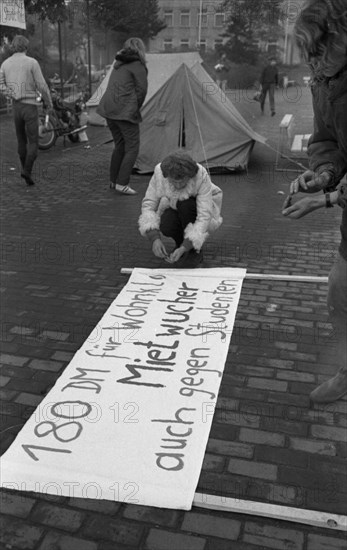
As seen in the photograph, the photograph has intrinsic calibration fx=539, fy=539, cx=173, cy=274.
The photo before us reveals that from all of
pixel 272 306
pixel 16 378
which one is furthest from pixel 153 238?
pixel 16 378

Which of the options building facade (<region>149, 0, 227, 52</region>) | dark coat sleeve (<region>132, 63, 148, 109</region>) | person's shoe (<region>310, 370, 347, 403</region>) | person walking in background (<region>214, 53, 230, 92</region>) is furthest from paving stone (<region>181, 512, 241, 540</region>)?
person walking in background (<region>214, 53, 230, 92</region>)

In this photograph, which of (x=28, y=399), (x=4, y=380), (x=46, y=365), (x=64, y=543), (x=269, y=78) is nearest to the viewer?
→ (x=64, y=543)

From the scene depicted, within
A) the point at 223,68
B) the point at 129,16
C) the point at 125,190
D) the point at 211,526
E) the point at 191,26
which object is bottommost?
the point at 125,190

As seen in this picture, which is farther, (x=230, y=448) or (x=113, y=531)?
(x=230, y=448)

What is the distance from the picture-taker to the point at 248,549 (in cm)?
178

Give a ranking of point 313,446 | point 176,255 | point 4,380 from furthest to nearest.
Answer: point 176,255
point 4,380
point 313,446

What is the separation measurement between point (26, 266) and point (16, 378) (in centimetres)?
185

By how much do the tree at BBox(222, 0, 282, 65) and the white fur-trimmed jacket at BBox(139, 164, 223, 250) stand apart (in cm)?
517

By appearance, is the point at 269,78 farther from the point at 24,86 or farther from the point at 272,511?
the point at 272,511

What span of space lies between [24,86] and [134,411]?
5699mm

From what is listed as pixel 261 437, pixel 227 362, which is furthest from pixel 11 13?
pixel 261 437

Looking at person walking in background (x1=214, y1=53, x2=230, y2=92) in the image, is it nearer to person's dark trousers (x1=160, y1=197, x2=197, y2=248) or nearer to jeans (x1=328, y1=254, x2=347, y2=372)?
person's dark trousers (x1=160, y1=197, x2=197, y2=248)

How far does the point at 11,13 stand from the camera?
832 cm

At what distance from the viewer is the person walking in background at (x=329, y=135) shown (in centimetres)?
167
